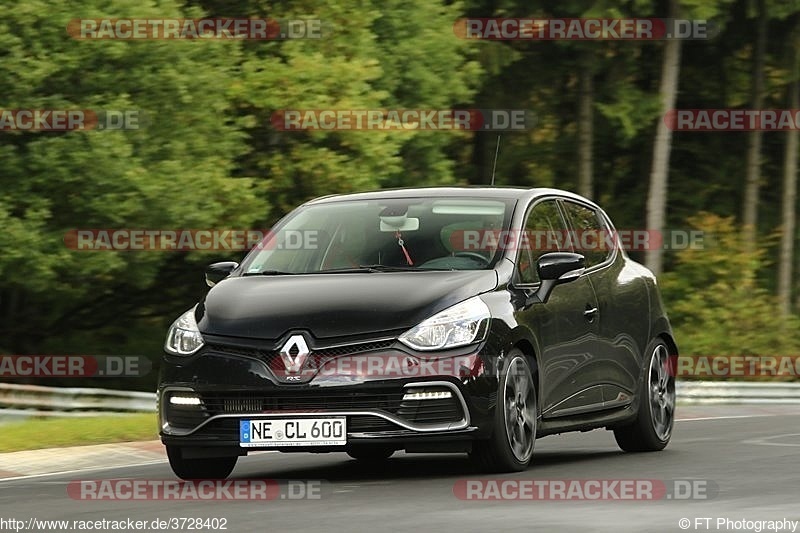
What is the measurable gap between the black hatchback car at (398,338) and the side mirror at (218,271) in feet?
0.03

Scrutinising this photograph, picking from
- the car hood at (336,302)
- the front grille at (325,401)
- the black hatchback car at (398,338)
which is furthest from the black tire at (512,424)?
the front grille at (325,401)

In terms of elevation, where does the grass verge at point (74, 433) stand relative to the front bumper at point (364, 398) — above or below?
below

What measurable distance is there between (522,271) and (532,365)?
2.07 ft

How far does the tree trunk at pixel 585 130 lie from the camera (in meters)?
42.5

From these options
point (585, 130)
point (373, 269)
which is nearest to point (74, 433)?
point (373, 269)

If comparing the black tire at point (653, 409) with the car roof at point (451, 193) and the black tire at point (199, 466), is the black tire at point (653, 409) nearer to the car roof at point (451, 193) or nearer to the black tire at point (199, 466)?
the car roof at point (451, 193)

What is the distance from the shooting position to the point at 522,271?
12086 millimetres

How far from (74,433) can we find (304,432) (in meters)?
5.68

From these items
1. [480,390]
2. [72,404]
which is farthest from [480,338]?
[72,404]

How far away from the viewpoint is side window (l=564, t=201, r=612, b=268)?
13359 millimetres

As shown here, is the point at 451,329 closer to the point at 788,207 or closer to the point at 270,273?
the point at 270,273

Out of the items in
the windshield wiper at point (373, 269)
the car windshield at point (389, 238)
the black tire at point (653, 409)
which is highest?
the car windshield at point (389, 238)

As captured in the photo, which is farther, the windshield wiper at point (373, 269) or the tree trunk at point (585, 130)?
the tree trunk at point (585, 130)

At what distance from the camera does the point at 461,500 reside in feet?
33.4
